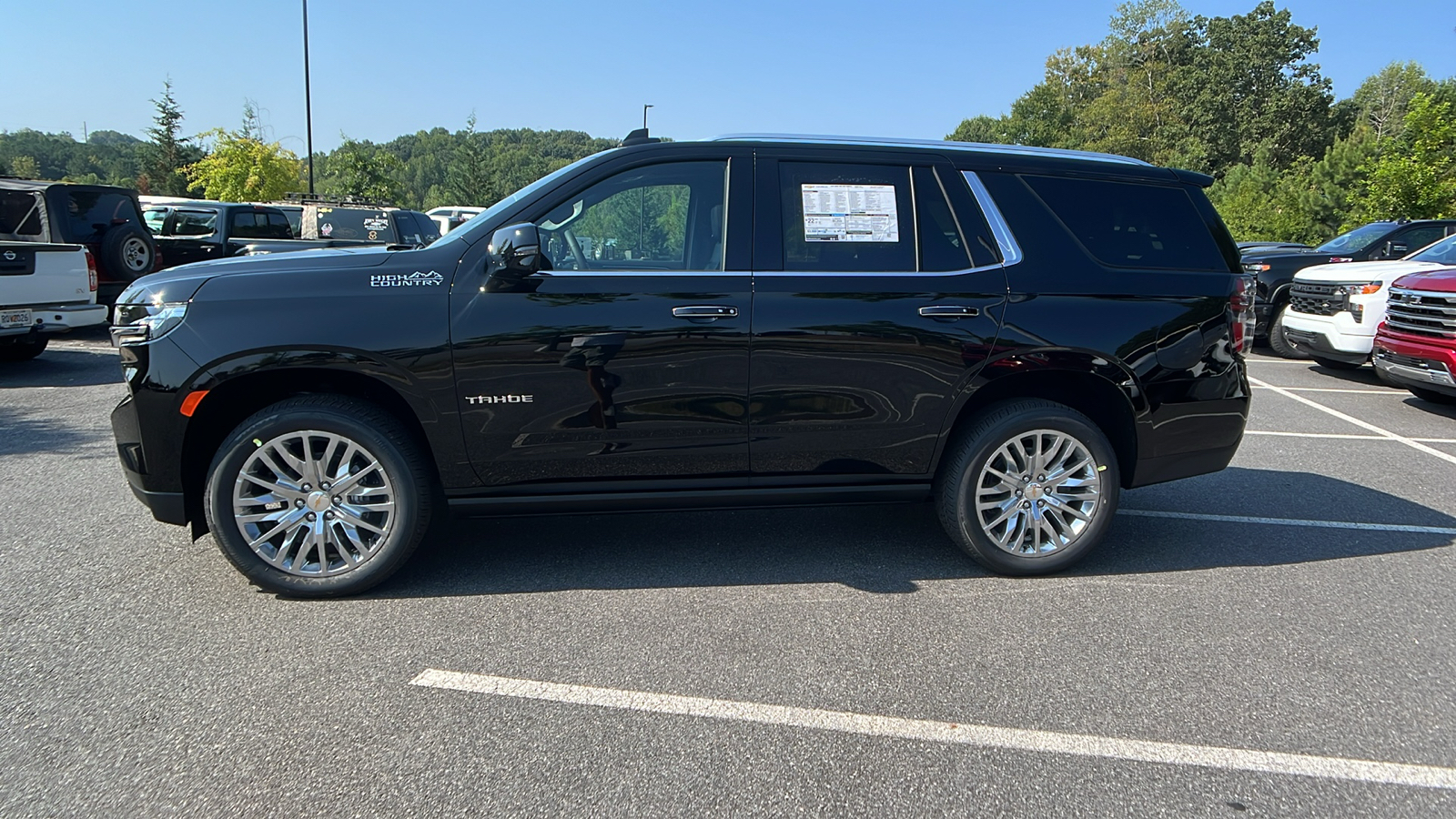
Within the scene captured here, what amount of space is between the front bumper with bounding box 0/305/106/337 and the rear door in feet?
29.2

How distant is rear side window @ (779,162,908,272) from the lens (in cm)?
408

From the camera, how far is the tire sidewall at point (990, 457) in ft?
13.9

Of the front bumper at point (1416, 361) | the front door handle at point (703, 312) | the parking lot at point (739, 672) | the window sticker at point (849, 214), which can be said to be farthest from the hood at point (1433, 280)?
the front door handle at point (703, 312)

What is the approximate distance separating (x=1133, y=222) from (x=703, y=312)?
2169 millimetres

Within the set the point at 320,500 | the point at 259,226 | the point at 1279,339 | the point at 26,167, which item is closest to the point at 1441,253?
the point at 1279,339

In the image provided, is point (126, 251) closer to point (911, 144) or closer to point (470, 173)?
point (911, 144)

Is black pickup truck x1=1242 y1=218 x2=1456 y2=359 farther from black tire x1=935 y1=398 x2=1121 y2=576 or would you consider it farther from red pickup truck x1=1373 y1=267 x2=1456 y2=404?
black tire x1=935 y1=398 x2=1121 y2=576

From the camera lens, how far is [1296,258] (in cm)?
1255

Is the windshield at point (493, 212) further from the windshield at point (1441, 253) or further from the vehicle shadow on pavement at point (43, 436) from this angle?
the windshield at point (1441, 253)

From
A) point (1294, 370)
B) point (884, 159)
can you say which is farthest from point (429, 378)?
point (1294, 370)

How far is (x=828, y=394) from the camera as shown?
160 inches

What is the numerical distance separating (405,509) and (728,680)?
63.5 inches

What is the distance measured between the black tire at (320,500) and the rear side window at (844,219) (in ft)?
6.26

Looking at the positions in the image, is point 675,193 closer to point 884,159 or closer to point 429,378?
point 884,159
